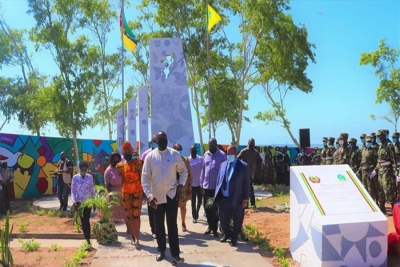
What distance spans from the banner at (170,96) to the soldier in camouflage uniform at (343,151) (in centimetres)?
411

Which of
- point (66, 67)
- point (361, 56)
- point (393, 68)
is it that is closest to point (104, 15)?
point (66, 67)

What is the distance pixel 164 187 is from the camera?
211 inches

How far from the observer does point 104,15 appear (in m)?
24.3

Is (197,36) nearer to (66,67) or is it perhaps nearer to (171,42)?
(66,67)

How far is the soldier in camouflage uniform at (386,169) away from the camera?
841 cm

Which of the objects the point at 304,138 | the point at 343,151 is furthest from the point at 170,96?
the point at 304,138

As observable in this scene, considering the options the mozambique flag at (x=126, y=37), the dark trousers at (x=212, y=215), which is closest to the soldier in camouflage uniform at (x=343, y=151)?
the dark trousers at (x=212, y=215)

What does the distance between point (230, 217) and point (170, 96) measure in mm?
6224

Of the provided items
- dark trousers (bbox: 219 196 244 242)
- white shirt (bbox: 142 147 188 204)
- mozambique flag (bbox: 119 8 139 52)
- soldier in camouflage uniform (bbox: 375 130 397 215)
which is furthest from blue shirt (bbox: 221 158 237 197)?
mozambique flag (bbox: 119 8 139 52)

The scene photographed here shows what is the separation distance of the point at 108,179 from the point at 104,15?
19.1 metres

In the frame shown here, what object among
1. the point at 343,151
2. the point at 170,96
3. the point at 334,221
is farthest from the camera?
the point at 170,96

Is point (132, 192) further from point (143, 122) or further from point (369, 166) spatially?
point (143, 122)

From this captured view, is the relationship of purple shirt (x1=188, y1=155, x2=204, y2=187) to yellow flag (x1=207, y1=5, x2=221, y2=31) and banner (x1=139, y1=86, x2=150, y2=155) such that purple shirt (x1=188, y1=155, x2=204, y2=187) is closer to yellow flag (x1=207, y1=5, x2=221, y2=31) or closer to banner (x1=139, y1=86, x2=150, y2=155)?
banner (x1=139, y1=86, x2=150, y2=155)

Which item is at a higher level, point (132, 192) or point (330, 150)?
point (330, 150)
